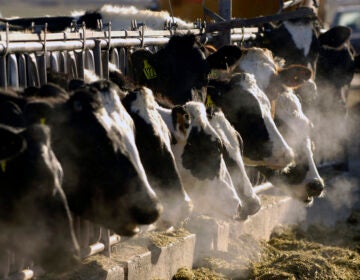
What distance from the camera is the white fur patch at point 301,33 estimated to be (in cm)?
1096

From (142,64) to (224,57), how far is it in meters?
1.17

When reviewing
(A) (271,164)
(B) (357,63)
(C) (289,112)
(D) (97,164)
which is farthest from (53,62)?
(B) (357,63)

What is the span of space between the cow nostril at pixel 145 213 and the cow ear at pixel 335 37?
6.64 metres

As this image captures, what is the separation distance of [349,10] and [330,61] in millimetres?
13391

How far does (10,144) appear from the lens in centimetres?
449

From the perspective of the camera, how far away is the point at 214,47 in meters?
9.50

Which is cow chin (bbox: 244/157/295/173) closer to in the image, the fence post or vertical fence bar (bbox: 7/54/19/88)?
the fence post

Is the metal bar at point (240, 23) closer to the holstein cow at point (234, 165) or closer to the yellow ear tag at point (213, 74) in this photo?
the yellow ear tag at point (213, 74)

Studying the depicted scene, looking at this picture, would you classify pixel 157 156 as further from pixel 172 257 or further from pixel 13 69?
pixel 172 257

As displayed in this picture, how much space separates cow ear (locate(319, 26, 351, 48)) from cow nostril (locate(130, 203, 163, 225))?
664cm

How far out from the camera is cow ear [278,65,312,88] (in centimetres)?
883

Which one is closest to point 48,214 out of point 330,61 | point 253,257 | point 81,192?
point 81,192

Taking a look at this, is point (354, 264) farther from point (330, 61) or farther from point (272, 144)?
point (330, 61)

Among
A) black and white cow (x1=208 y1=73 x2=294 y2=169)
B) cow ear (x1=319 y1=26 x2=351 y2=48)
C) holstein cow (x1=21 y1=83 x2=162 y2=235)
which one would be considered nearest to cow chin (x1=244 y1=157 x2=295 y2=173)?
black and white cow (x1=208 y1=73 x2=294 y2=169)
